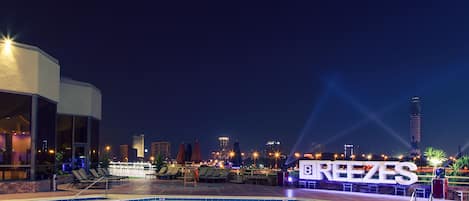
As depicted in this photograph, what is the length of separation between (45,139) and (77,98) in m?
Answer: 6.70

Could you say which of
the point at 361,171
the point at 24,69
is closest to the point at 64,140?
the point at 24,69

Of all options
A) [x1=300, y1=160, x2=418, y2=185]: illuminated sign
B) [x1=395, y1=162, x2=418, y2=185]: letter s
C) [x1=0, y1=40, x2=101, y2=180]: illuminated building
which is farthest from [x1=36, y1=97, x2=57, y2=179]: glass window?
[x1=395, y1=162, x2=418, y2=185]: letter s

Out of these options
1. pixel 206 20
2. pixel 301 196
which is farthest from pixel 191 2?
pixel 301 196

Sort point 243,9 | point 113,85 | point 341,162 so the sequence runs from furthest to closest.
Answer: point 113,85, point 243,9, point 341,162

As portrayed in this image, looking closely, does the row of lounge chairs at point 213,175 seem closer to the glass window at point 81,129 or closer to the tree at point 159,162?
the tree at point 159,162

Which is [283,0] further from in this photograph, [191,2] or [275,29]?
[191,2]

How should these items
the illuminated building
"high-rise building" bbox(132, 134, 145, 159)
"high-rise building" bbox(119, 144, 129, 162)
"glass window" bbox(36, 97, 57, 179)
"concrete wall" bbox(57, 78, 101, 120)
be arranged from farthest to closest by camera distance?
"high-rise building" bbox(132, 134, 145, 159) < "high-rise building" bbox(119, 144, 129, 162) < "concrete wall" bbox(57, 78, 101, 120) < "glass window" bbox(36, 97, 57, 179) < the illuminated building

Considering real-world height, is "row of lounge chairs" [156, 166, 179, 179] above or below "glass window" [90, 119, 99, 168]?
below

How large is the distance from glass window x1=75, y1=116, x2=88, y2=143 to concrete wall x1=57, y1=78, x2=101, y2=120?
1.01 ft

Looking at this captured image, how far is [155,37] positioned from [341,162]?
28.2 meters

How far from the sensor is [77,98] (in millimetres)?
24812

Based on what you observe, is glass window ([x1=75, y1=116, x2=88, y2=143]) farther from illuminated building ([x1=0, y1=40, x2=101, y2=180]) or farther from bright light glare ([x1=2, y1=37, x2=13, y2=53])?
bright light glare ([x1=2, y1=37, x2=13, y2=53])

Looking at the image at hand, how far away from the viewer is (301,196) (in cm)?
1603

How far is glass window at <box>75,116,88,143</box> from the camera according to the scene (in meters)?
25.3
